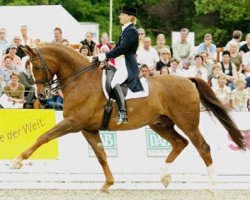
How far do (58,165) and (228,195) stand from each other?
116 inches

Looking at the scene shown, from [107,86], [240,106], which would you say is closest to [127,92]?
[107,86]

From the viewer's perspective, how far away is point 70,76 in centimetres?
1234

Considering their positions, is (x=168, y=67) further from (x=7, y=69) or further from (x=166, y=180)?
(x=166, y=180)

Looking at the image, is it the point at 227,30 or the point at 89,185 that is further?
the point at 227,30

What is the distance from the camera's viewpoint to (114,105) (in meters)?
12.5

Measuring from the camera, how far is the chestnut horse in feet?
40.1

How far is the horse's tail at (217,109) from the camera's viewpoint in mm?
13320

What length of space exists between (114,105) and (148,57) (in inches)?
221

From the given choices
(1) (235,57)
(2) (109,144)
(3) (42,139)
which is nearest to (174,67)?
(1) (235,57)

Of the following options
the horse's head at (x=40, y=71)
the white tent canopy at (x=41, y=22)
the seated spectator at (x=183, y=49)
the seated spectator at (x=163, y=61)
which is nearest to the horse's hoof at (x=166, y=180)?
the horse's head at (x=40, y=71)

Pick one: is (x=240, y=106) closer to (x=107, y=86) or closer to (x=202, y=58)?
(x=202, y=58)

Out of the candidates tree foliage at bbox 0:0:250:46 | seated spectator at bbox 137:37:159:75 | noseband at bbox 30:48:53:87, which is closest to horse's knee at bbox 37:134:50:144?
noseband at bbox 30:48:53:87

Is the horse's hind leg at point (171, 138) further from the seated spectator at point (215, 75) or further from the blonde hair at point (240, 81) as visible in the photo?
the seated spectator at point (215, 75)

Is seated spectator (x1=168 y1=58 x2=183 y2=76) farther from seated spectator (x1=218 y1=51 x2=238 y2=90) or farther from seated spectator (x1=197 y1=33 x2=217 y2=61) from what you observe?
seated spectator (x1=197 y1=33 x2=217 y2=61)
